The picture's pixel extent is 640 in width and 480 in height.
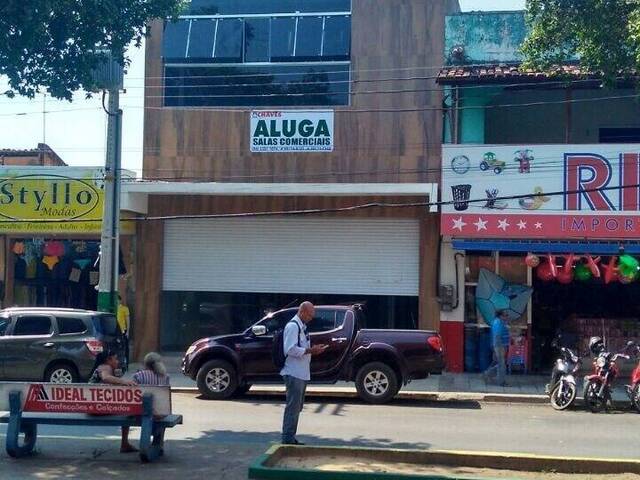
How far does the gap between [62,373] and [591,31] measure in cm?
1169

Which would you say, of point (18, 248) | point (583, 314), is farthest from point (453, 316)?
point (18, 248)

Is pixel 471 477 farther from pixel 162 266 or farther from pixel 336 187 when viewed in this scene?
pixel 162 266

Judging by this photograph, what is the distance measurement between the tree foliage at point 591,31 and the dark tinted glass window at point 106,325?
9.55 meters

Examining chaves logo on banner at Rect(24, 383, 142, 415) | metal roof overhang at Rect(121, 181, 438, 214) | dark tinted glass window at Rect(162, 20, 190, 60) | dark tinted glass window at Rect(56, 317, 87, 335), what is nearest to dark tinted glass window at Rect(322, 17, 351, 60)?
metal roof overhang at Rect(121, 181, 438, 214)

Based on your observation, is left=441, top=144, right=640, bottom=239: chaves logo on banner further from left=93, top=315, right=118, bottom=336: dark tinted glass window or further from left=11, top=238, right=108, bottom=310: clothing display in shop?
left=11, top=238, right=108, bottom=310: clothing display in shop

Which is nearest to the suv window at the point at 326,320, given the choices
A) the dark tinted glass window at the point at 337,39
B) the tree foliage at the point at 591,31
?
the tree foliage at the point at 591,31

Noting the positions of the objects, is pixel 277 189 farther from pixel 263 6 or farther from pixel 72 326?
pixel 72 326

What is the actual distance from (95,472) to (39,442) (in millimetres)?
2258

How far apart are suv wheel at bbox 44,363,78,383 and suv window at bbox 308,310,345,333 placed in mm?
4861

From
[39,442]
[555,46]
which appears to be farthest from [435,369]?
[39,442]

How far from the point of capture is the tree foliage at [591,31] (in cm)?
1556

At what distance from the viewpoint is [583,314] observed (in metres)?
22.6

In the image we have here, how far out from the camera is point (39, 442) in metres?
12.4

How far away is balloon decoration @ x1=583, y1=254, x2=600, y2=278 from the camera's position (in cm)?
2044
